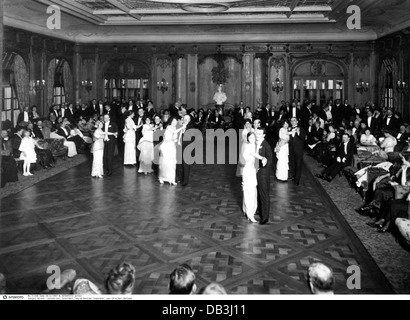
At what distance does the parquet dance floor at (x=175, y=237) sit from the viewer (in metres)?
5.16

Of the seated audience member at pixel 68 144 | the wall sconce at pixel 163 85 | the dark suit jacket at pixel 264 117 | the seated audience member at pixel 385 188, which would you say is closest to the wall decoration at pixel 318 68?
the dark suit jacket at pixel 264 117

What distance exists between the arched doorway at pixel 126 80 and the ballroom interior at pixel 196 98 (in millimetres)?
52

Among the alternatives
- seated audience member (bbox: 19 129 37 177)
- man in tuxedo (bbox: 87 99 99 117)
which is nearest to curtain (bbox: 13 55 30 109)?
man in tuxedo (bbox: 87 99 99 117)

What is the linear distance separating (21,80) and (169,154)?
778 cm

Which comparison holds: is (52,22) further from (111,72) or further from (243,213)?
(243,213)

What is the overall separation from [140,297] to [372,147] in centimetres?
940

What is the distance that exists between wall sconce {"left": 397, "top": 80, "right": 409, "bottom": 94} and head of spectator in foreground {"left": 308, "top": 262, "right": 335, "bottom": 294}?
45.1ft

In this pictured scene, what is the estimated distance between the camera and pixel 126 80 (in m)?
20.6

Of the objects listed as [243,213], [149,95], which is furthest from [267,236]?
[149,95]

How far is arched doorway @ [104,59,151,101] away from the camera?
20406 mm

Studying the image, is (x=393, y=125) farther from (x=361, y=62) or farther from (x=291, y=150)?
(x=361, y=62)

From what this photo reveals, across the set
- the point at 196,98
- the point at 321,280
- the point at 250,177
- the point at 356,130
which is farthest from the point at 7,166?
the point at 196,98

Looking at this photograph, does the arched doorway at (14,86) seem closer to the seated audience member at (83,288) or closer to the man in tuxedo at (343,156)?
the man in tuxedo at (343,156)

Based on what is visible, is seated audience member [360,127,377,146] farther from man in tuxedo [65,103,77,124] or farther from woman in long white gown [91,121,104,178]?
man in tuxedo [65,103,77,124]
